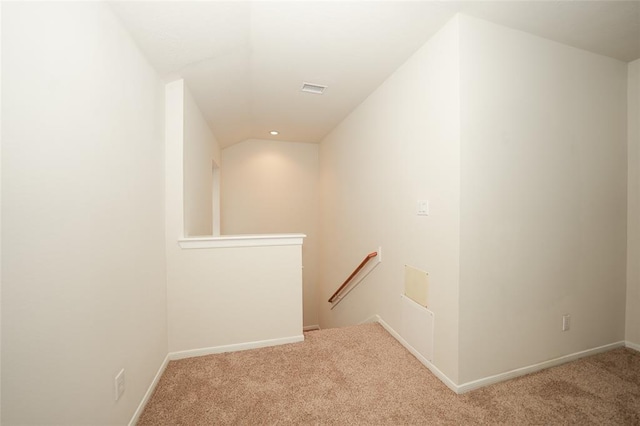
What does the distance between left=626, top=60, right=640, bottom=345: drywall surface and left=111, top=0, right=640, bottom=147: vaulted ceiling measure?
0.86 ft

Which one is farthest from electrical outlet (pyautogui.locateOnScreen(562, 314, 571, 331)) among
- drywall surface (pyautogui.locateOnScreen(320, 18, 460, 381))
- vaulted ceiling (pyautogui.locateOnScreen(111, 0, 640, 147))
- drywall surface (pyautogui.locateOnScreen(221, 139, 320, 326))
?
drywall surface (pyautogui.locateOnScreen(221, 139, 320, 326))

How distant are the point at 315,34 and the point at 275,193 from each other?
10.9ft

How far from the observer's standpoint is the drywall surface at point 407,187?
173 cm

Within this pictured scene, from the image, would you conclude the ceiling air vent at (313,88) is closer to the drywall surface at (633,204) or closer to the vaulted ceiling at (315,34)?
the vaulted ceiling at (315,34)

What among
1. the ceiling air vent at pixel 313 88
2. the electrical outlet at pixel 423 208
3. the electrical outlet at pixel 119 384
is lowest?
the electrical outlet at pixel 119 384

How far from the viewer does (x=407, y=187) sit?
2203 millimetres

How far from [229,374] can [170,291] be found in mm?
838

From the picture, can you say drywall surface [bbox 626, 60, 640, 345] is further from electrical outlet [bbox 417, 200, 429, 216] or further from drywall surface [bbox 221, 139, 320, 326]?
drywall surface [bbox 221, 139, 320, 326]

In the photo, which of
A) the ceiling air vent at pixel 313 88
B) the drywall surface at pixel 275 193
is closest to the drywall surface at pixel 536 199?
the ceiling air vent at pixel 313 88

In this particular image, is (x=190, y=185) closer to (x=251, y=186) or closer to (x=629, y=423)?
(x=251, y=186)

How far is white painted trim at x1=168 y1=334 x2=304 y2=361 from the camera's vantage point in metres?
2.11

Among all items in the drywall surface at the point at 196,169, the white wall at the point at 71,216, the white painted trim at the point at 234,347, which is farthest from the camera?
the drywall surface at the point at 196,169

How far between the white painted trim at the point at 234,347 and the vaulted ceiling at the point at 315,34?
233 centimetres

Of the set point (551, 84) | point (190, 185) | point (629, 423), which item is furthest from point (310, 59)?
point (629, 423)
